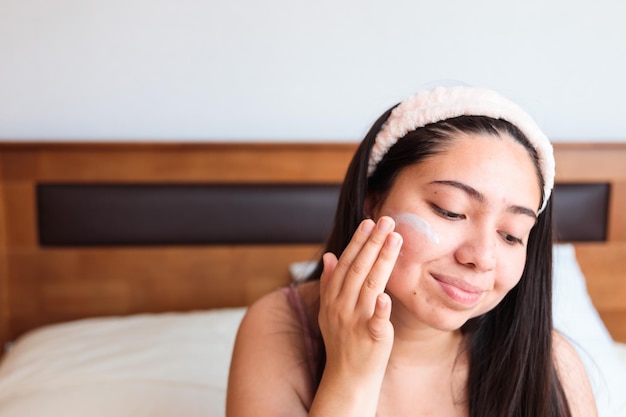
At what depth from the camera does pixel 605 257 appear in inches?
90.3

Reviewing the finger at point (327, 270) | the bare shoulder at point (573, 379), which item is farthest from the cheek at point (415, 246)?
the bare shoulder at point (573, 379)

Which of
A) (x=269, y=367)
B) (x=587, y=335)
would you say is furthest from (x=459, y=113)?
(x=587, y=335)

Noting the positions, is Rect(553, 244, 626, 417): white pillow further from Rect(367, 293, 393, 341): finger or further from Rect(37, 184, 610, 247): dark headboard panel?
Rect(367, 293, 393, 341): finger

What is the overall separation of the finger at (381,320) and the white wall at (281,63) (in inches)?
54.6

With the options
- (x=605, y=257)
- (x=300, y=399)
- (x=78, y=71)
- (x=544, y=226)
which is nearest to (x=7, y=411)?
(x=300, y=399)

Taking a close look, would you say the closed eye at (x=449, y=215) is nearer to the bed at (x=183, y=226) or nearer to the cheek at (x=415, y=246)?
the cheek at (x=415, y=246)

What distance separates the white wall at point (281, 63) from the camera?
2.12 m

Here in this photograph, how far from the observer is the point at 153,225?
7.20 ft

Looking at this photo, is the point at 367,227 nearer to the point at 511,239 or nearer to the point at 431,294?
the point at 431,294

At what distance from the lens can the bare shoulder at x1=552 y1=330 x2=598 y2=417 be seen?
1.25 meters

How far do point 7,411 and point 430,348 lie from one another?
103cm

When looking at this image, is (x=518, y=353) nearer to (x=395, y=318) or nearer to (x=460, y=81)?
(x=395, y=318)

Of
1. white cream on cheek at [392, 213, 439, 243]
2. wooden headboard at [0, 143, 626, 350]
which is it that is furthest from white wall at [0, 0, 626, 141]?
white cream on cheek at [392, 213, 439, 243]

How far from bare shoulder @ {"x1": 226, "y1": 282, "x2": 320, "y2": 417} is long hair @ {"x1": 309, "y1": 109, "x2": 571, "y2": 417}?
57mm
